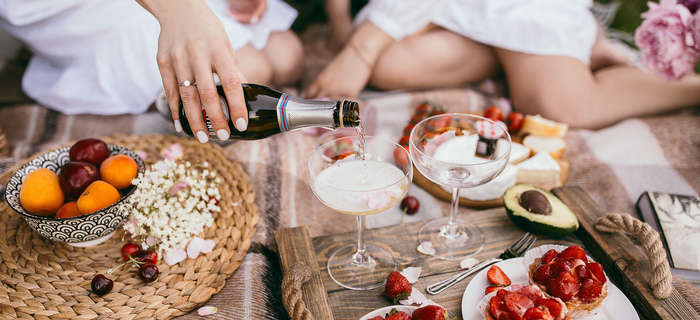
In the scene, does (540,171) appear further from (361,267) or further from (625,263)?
(361,267)

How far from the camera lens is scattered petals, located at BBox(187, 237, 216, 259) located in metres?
1.11

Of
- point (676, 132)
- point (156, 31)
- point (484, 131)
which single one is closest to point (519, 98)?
point (676, 132)

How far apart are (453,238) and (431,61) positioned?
Answer: 110 centimetres

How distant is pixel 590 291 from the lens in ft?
2.78

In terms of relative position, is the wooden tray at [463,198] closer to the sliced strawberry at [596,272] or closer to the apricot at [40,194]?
the sliced strawberry at [596,272]

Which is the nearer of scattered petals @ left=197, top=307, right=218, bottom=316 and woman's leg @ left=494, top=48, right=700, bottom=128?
scattered petals @ left=197, top=307, right=218, bottom=316

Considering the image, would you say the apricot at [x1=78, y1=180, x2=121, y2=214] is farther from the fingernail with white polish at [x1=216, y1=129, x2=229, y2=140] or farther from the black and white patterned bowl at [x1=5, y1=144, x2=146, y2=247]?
the fingernail with white polish at [x1=216, y1=129, x2=229, y2=140]

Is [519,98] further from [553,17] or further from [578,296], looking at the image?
[578,296]

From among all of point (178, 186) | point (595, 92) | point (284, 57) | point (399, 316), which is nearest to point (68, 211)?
point (178, 186)

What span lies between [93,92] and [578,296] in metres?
1.82

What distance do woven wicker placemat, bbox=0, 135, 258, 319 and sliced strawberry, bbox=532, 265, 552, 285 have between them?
0.72 metres

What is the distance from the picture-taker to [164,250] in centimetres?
113

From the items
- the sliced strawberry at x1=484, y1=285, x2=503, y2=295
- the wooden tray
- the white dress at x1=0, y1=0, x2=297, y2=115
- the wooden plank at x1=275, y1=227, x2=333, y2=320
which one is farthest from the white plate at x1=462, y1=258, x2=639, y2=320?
the white dress at x1=0, y1=0, x2=297, y2=115

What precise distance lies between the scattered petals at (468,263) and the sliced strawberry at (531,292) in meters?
0.21
